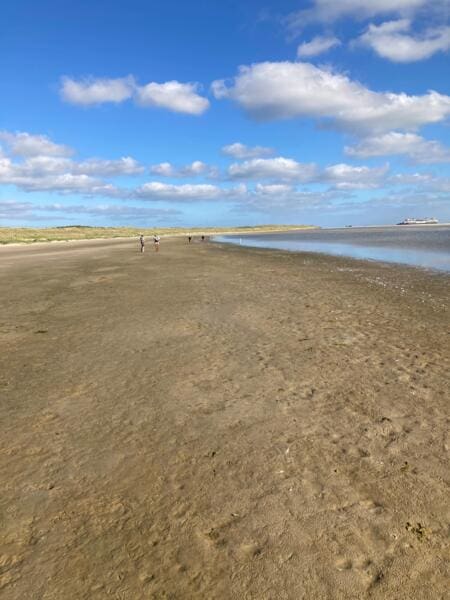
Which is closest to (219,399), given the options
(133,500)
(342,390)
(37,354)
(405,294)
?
(342,390)

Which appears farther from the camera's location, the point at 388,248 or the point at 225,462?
the point at 388,248

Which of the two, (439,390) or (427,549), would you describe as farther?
(439,390)

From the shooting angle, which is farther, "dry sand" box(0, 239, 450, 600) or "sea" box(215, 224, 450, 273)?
"sea" box(215, 224, 450, 273)

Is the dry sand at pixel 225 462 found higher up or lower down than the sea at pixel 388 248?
higher up

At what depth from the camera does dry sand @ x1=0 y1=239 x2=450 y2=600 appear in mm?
3543

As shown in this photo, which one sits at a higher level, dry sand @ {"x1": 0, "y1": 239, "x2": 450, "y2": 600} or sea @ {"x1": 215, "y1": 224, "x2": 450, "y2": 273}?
dry sand @ {"x1": 0, "y1": 239, "x2": 450, "y2": 600}

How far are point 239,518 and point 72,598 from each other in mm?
1687

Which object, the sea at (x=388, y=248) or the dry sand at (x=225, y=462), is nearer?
the dry sand at (x=225, y=462)

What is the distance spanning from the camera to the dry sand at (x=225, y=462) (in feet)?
11.6

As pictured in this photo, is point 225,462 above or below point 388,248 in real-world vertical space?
above

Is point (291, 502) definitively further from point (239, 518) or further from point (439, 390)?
point (439, 390)

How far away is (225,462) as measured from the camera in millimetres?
5223

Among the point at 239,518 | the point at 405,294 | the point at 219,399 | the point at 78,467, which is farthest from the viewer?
the point at 405,294

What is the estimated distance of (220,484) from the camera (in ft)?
15.6
